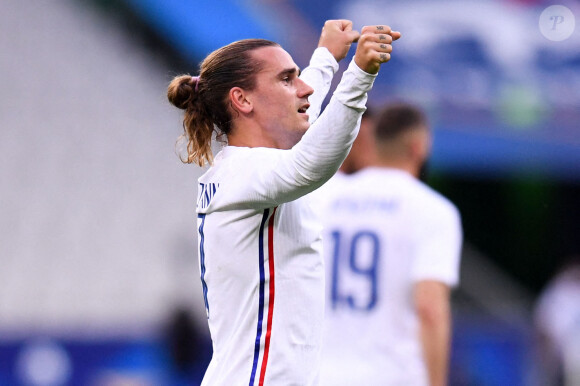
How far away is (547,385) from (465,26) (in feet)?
12.4

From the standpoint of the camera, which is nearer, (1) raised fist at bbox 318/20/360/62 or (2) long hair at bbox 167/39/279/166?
(2) long hair at bbox 167/39/279/166

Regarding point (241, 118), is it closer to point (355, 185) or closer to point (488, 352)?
point (355, 185)

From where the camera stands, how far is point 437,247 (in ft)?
14.8

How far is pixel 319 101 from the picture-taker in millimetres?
3604

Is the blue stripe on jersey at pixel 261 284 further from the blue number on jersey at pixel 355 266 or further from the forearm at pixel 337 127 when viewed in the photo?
the blue number on jersey at pixel 355 266

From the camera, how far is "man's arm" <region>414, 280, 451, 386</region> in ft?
14.6

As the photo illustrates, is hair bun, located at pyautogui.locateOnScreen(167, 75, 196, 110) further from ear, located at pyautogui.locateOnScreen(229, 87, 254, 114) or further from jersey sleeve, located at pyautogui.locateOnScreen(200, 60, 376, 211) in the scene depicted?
jersey sleeve, located at pyautogui.locateOnScreen(200, 60, 376, 211)

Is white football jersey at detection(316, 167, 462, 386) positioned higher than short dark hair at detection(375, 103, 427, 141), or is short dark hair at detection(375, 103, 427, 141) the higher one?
short dark hair at detection(375, 103, 427, 141)

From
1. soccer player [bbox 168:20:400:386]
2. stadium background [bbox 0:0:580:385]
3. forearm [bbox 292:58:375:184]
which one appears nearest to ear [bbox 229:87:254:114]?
soccer player [bbox 168:20:400:386]

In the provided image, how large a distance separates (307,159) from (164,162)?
8776 mm

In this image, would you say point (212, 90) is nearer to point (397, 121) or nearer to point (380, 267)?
point (380, 267)

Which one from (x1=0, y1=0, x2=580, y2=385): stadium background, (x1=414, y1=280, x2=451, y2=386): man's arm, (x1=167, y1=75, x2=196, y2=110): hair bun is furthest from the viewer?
(x1=0, y1=0, x2=580, y2=385): stadium background

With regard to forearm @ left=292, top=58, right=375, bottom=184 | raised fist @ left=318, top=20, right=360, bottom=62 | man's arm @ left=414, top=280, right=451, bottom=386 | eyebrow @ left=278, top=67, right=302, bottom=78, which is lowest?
man's arm @ left=414, top=280, right=451, bottom=386

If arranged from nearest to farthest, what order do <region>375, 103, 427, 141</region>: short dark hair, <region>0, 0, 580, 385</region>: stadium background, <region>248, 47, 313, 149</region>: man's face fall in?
<region>248, 47, 313, 149</region>: man's face → <region>375, 103, 427, 141</region>: short dark hair → <region>0, 0, 580, 385</region>: stadium background
